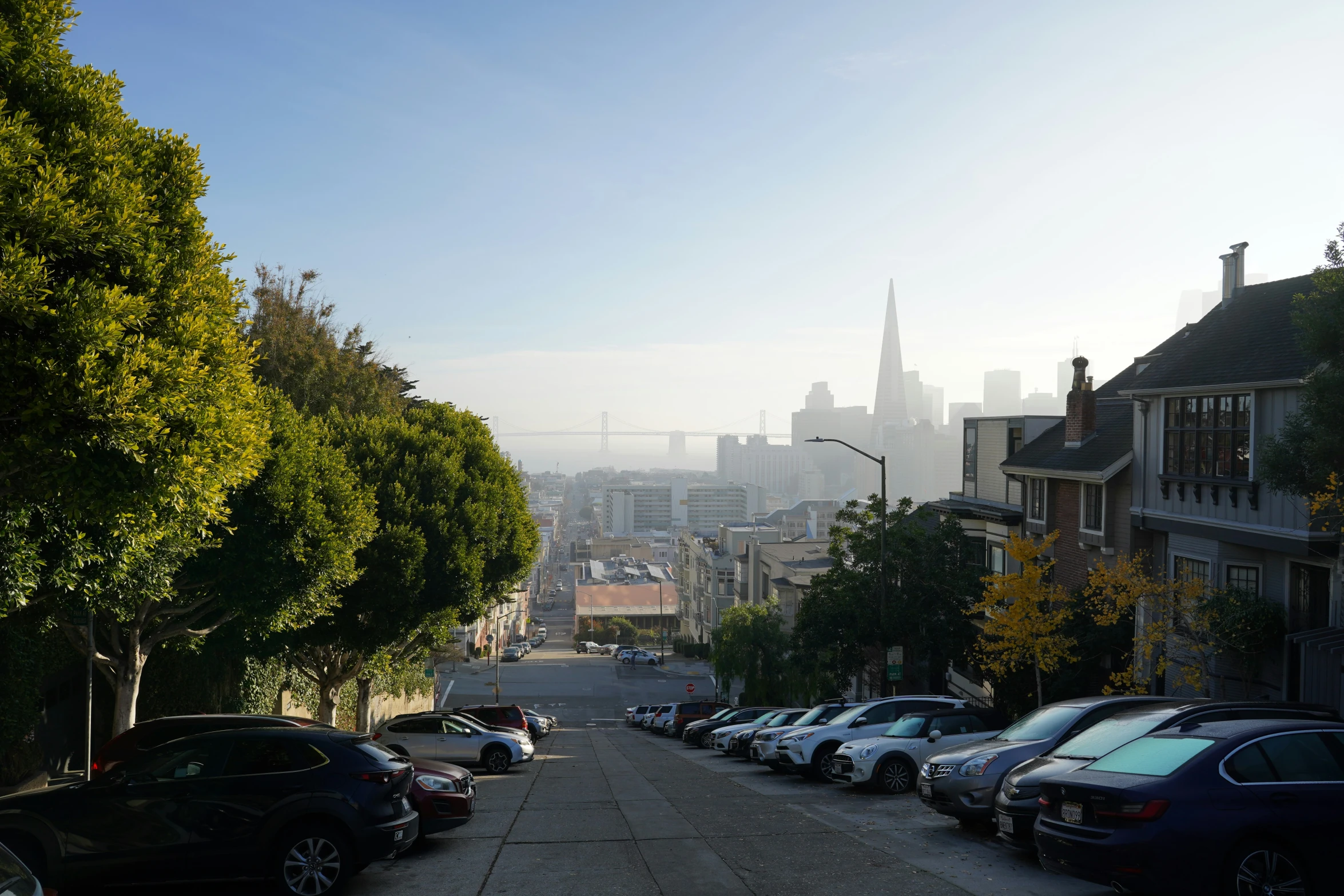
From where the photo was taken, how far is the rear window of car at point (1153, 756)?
8.79 m

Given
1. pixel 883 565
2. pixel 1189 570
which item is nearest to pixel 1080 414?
pixel 883 565

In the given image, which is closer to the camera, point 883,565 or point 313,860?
point 313,860

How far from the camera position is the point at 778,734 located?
73.2 ft

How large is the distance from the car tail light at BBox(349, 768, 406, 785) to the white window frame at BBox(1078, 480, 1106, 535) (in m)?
22.3

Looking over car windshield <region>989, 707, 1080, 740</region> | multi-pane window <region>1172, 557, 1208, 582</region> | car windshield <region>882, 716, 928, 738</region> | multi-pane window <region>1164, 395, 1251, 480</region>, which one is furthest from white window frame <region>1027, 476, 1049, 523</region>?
car windshield <region>989, 707, 1080, 740</region>

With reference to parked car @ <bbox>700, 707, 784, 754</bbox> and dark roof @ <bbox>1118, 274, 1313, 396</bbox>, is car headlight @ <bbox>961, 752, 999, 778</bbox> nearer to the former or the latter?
dark roof @ <bbox>1118, 274, 1313, 396</bbox>

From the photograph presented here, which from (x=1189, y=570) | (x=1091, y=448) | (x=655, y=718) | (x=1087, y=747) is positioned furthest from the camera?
(x=655, y=718)

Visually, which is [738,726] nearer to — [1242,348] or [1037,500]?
[1037,500]

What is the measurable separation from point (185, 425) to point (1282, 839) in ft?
36.9

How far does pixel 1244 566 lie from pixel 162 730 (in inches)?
817

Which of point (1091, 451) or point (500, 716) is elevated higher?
point (1091, 451)

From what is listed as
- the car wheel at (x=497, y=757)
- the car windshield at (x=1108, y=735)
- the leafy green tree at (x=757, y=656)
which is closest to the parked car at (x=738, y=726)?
the car wheel at (x=497, y=757)

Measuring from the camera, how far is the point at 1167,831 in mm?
8250

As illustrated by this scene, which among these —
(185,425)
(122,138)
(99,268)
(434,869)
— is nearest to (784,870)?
(434,869)
